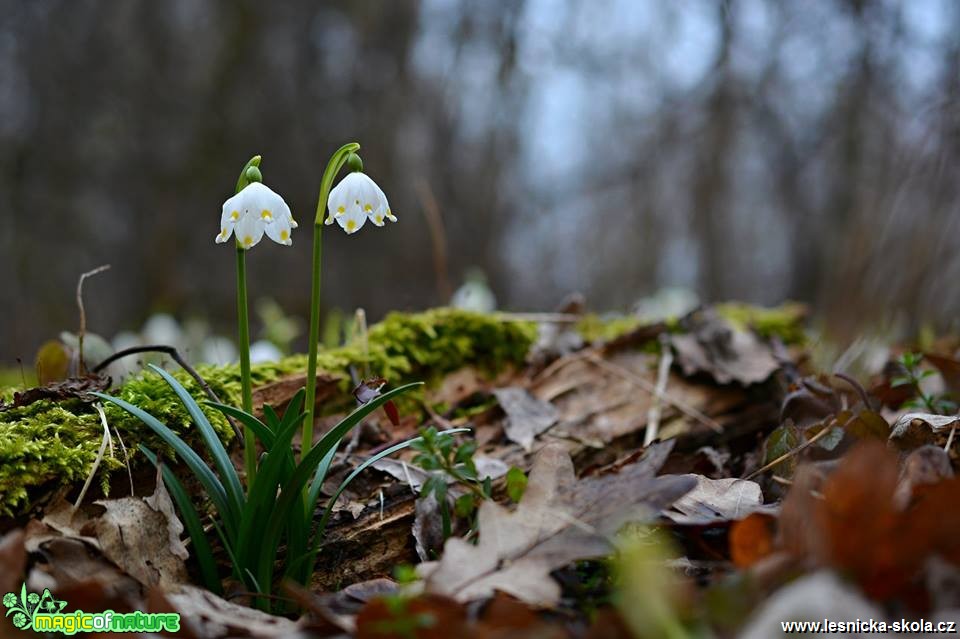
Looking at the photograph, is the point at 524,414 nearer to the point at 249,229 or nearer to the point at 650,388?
the point at 650,388

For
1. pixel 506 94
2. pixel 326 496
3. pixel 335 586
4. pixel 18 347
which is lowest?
pixel 18 347

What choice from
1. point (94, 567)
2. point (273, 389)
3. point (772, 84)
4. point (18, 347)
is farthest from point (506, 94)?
point (94, 567)

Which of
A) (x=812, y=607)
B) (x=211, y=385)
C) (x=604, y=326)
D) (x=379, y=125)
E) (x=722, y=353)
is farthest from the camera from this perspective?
(x=379, y=125)

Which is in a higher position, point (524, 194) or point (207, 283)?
point (524, 194)

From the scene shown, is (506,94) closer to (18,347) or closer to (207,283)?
(207,283)

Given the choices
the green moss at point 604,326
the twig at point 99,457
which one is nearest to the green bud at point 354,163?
the twig at point 99,457

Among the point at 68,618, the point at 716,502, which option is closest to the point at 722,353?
the point at 716,502

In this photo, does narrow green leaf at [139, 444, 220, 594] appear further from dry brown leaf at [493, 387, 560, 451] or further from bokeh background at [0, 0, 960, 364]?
bokeh background at [0, 0, 960, 364]
